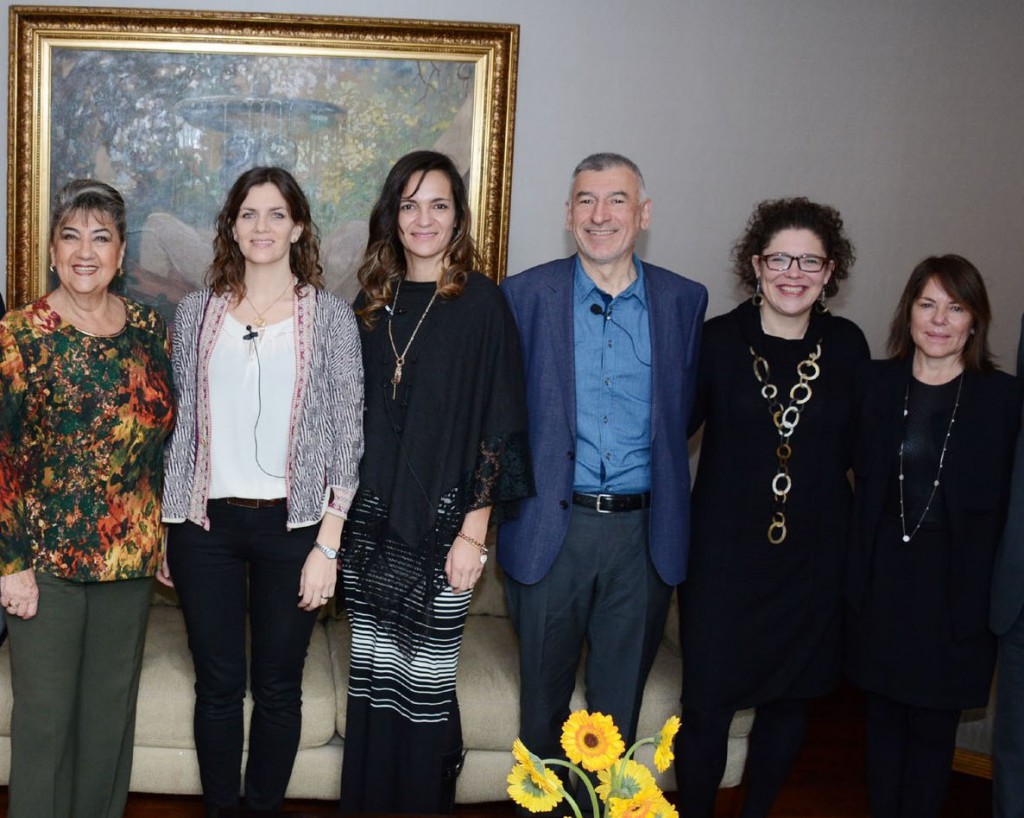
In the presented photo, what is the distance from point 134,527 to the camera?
7.00ft

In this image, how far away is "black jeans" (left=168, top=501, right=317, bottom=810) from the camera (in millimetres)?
2191

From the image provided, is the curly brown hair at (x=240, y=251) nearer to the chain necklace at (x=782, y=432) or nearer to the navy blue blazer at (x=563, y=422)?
the navy blue blazer at (x=563, y=422)

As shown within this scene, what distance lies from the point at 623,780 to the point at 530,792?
13cm

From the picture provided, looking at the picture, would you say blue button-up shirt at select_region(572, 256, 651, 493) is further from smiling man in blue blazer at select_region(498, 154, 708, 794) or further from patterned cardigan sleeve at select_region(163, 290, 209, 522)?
patterned cardigan sleeve at select_region(163, 290, 209, 522)

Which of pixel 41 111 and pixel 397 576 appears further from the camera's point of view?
pixel 41 111

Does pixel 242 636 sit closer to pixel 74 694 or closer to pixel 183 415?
pixel 74 694

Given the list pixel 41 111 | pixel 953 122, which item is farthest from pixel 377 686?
pixel 953 122

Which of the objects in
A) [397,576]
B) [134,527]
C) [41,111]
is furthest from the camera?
[41,111]

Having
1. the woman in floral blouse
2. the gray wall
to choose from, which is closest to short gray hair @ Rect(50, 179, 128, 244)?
the woman in floral blouse

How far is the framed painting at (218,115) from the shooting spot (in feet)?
10.3

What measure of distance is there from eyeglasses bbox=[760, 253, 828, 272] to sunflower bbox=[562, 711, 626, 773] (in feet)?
4.41

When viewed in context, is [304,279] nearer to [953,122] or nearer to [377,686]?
[377,686]

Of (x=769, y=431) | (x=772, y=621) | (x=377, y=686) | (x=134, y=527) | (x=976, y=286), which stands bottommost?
(x=377, y=686)

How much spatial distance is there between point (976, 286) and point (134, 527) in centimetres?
191
